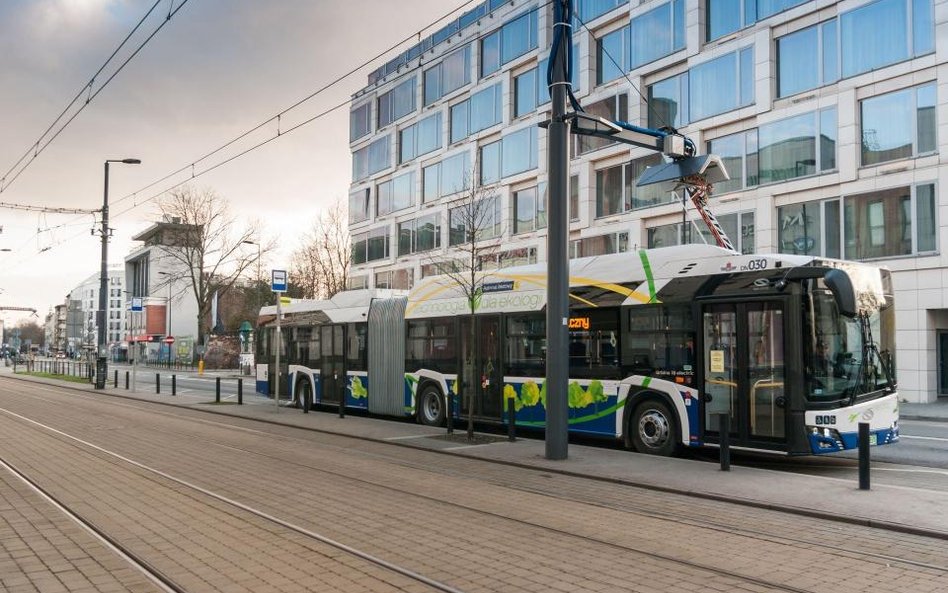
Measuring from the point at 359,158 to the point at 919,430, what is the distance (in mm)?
43913

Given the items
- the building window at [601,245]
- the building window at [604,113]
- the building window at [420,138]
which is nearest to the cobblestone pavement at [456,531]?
the building window at [601,245]

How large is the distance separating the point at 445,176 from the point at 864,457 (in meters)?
38.5

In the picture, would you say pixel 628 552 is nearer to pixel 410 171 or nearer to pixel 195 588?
pixel 195 588

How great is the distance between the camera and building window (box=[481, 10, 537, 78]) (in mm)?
40312

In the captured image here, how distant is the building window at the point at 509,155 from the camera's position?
1578 inches

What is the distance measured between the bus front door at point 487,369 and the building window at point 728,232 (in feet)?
48.5

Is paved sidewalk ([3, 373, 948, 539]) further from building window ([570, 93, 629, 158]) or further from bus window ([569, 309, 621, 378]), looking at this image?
building window ([570, 93, 629, 158])

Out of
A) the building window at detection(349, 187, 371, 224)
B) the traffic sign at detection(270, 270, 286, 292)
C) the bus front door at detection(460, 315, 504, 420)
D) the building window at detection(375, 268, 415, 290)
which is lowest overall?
the bus front door at detection(460, 315, 504, 420)

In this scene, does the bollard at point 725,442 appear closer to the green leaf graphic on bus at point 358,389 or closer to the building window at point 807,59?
the green leaf graphic on bus at point 358,389

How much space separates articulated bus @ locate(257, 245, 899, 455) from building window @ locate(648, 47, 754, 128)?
59.6 feet

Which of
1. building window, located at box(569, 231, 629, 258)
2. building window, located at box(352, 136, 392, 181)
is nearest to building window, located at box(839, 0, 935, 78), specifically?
building window, located at box(569, 231, 629, 258)

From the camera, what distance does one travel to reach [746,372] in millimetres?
11477

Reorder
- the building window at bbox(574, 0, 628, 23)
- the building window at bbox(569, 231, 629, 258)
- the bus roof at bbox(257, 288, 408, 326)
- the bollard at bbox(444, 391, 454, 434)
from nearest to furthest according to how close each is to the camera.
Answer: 1. the bollard at bbox(444, 391, 454, 434)
2. the bus roof at bbox(257, 288, 408, 326)
3. the building window at bbox(569, 231, 629, 258)
4. the building window at bbox(574, 0, 628, 23)

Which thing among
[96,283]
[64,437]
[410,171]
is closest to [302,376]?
[64,437]
